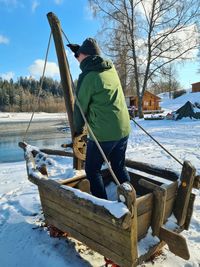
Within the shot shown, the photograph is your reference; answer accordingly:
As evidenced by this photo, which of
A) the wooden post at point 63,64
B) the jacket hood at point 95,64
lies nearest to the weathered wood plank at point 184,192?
the jacket hood at point 95,64

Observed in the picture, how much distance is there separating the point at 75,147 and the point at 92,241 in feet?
4.93

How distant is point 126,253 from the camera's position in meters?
2.34

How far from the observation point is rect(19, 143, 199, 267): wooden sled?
2.23 m

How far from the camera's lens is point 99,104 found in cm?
285

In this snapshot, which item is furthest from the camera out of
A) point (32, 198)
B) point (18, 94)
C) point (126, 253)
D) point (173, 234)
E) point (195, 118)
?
point (18, 94)

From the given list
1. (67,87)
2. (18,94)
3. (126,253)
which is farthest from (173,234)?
(18,94)

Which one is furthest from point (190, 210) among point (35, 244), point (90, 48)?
point (90, 48)

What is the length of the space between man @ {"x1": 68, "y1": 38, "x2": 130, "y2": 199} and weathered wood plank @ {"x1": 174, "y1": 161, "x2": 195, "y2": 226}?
67 cm

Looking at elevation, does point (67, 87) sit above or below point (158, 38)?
below

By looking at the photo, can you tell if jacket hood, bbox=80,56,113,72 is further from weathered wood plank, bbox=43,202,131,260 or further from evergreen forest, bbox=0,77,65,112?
evergreen forest, bbox=0,77,65,112

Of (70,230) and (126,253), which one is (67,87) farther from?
(126,253)

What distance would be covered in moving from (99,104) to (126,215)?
1156 mm

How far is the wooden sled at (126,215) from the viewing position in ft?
7.32

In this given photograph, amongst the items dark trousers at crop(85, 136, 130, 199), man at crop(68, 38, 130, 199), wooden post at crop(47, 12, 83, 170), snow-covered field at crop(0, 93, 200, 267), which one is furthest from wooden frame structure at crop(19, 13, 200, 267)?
wooden post at crop(47, 12, 83, 170)
